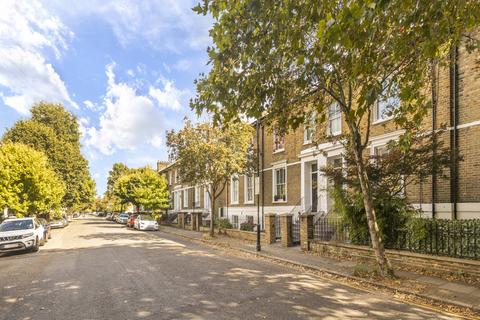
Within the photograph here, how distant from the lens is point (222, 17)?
6746 mm

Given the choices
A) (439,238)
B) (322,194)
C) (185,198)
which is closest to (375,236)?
(439,238)

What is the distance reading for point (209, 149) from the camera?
19.5 meters

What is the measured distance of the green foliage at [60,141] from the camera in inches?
1464

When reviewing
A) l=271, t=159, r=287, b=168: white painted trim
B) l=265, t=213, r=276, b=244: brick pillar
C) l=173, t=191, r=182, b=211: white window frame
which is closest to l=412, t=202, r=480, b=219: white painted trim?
l=265, t=213, r=276, b=244: brick pillar

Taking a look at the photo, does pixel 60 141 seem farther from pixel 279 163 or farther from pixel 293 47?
pixel 293 47

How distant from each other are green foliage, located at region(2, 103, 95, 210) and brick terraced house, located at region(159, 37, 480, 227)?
2423cm

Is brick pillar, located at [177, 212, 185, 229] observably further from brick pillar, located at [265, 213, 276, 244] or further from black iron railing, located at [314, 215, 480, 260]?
black iron railing, located at [314, 215, 480, 260]

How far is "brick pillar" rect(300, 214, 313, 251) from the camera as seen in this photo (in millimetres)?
13641

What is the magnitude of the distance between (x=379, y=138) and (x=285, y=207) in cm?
793

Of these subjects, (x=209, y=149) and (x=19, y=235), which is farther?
(x=209, y=149)

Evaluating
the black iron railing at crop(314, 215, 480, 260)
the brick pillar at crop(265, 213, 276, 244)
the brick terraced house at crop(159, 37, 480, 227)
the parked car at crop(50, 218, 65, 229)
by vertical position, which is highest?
the brick terraced house at crop(159, 37, 480, 227)

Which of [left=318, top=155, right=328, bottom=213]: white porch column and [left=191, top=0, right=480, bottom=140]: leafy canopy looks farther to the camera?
[left=318, top=155, right=328, bottom=213]: white porch column

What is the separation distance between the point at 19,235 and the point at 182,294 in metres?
11.3

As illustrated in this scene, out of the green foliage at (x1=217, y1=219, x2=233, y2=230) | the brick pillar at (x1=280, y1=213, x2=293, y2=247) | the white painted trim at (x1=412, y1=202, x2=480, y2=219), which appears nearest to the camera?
the white painted trim at (x1=412, y1=202, x2=480, y2=219)
